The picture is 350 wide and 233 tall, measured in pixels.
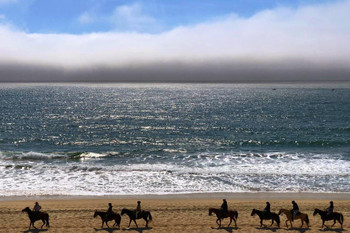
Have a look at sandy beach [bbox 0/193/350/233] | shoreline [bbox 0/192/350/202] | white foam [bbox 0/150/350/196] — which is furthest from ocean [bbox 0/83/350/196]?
sandy beach [bbox 0/193/350/233]

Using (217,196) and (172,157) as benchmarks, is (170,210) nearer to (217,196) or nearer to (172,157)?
(217,196)

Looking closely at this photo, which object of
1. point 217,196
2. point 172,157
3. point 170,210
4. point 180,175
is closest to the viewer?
point 170,210

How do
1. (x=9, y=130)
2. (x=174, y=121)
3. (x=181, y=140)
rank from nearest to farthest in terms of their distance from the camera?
(x=181, y=140)
(x=9, y=130)
(x=174, y=121)

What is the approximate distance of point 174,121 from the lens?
77.6 metres

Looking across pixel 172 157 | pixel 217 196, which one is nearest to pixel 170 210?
pixel 217 196

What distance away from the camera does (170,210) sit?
2264cm

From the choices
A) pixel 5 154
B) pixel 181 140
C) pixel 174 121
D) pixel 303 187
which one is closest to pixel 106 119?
pixel 174 121

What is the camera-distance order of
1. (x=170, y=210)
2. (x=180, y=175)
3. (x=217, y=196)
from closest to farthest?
(x=170, y=210) < (x=217, y=196) < (x=180, y=175)

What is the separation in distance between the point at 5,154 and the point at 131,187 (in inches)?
938

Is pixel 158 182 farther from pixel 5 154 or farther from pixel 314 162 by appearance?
pixel 5 154

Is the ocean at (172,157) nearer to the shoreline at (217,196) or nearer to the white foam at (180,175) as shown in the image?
the white foam at (180,175)

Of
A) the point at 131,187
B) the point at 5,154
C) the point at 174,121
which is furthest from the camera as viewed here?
the point at 174,121

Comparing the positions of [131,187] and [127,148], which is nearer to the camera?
[131,187]

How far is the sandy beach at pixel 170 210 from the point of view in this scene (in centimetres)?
1953
